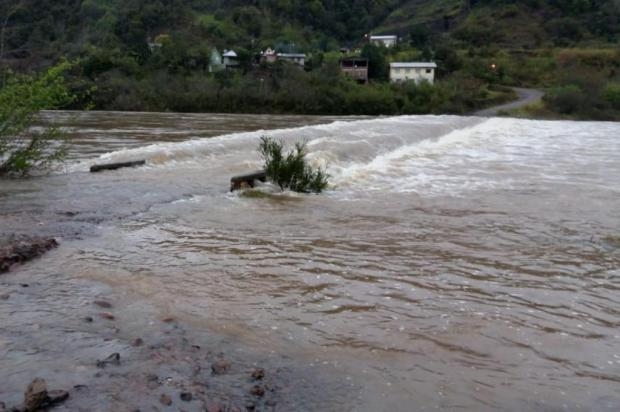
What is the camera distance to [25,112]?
39.8ft

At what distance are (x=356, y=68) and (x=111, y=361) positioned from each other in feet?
212

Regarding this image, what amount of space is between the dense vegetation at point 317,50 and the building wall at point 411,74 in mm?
1253

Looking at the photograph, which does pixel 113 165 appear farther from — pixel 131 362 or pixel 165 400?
pixel 165 400

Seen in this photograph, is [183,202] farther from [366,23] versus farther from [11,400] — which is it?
[366,23]

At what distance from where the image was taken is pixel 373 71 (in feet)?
224

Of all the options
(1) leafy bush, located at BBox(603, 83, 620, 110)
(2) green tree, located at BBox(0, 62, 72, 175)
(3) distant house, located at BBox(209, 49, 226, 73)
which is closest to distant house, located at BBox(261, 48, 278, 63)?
(3) distant house, located at BBox(209, 49, 226, 73)

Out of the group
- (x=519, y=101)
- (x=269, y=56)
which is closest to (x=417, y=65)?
(x=519, y=101)

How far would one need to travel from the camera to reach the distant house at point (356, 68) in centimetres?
6550

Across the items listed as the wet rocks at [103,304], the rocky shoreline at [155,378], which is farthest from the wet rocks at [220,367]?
the wet rocks at [103,304]

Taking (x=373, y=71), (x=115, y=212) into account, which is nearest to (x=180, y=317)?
(x=115, y=212)

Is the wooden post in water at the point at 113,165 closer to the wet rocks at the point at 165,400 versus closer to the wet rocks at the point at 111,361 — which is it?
the wet rocks at the point at 111,361

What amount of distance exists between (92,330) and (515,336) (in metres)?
3.30

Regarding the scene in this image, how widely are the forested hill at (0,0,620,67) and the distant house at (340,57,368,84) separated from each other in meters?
12.0

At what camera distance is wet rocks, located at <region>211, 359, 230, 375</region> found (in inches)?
159
